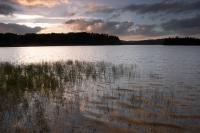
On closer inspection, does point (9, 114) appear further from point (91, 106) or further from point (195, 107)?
point (195, 107)

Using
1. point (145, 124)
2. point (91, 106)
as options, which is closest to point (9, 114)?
point (91, 106)

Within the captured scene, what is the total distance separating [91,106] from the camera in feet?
45.4

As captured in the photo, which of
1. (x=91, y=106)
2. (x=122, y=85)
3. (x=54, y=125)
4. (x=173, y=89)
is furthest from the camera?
(x=122, y=85)

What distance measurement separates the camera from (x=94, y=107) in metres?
13.7

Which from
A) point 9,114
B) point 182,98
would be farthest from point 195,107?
point 9,114

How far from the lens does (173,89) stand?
62.4ft

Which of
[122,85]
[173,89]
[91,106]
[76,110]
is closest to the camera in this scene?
[76,110]

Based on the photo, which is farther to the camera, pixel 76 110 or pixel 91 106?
pixel 91 106

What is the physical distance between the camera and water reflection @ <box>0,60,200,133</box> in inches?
411

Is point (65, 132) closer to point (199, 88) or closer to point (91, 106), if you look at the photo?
point (91, 106)

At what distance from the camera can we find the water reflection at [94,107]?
10438 millimetres

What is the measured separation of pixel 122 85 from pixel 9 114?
11021mm

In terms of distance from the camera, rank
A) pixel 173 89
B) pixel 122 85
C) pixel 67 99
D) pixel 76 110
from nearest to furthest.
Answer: pixel 76 110 < pixel 67 99 < pixel 173 89 < pixel 122 85

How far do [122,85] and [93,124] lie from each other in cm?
1032
